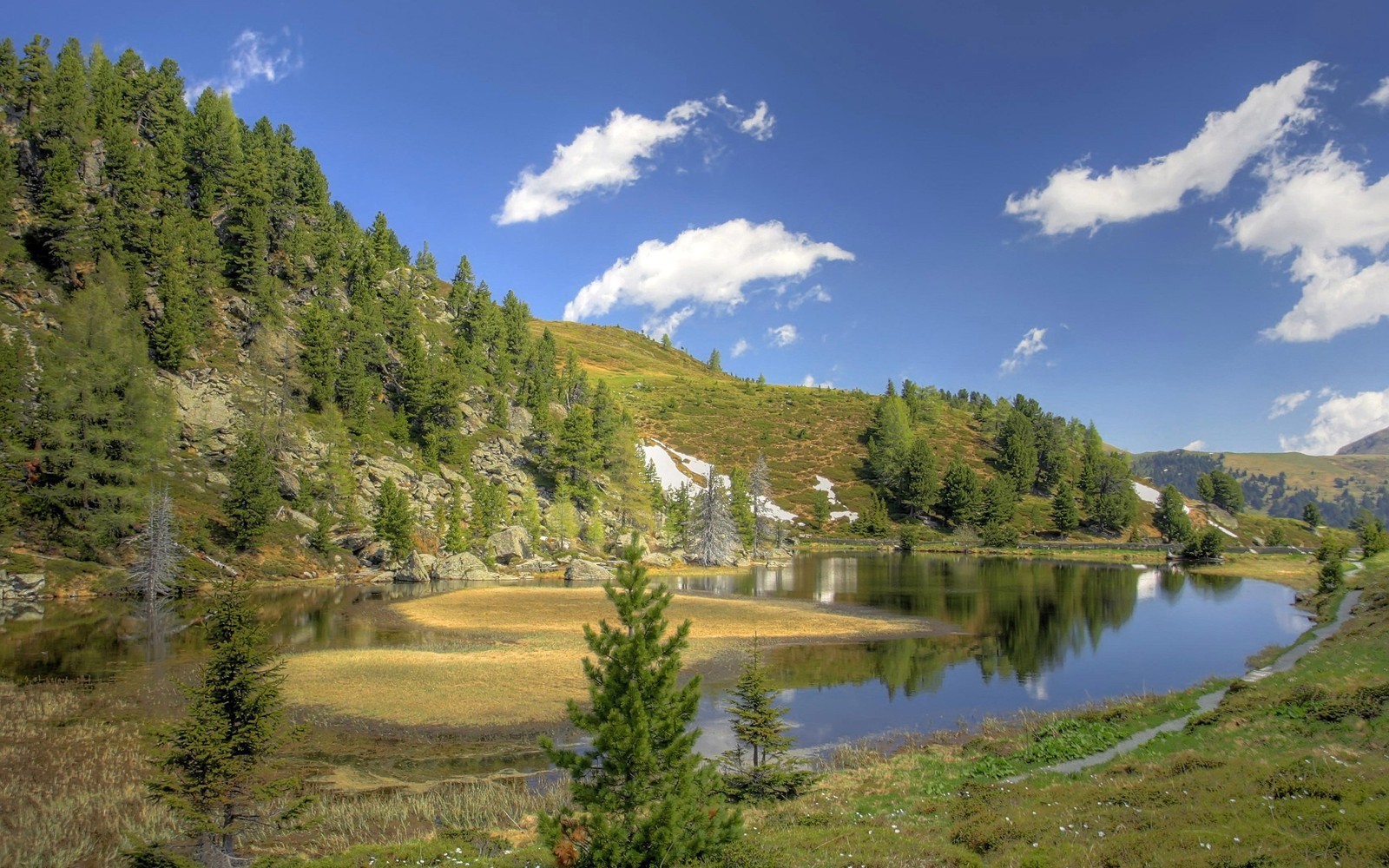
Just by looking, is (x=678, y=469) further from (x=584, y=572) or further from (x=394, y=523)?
(x=394, y=523)

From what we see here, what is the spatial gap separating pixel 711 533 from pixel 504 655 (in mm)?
60879

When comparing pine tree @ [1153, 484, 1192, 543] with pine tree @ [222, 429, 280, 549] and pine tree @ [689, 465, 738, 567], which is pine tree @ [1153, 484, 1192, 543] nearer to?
pine tree @ [689, 465, 738, 567]

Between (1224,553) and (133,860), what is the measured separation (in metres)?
139

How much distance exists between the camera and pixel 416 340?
9688 cm

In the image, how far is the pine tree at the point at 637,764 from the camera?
10.6 metres

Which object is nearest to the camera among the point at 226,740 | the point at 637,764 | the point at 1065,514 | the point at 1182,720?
the point at 637,764

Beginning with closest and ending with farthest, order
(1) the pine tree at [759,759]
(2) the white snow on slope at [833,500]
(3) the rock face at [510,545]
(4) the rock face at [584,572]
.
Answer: (1) the pine tree at [759,759], (4) the rock face at [584,572], (3) the rock face at [510,545], (2) the white snow on slope at [833,500]

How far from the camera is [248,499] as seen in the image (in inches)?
2507

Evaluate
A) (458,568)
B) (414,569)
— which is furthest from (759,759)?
(458,568)

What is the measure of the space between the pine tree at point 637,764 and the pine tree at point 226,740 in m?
5.92

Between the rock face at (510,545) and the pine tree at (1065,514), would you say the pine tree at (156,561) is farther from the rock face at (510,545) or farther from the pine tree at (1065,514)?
the pine tree at (1065,514)

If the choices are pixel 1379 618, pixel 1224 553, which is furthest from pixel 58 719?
pixel 1224 553

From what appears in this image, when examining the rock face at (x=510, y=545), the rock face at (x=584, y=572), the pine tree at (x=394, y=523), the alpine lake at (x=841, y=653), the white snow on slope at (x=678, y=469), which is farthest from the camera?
the white snow on slope at (x=678, y=469)

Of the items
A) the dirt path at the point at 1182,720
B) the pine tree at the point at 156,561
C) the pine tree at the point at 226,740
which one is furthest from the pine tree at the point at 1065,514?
the pine tree at the point at 226,740
